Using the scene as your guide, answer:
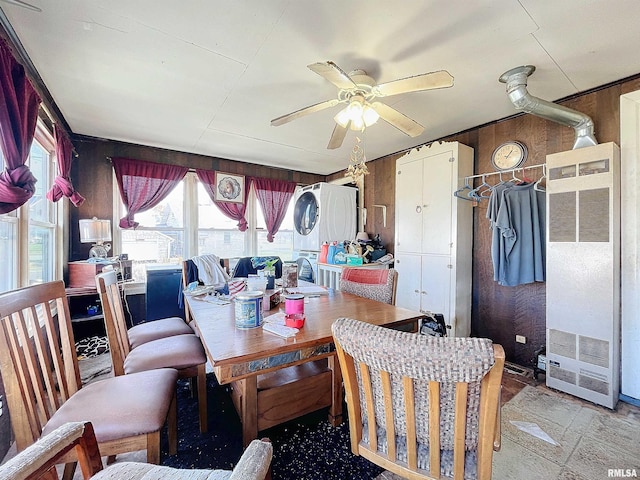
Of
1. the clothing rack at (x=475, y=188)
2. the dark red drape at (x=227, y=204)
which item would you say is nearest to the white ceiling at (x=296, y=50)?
the clothing rack at (x=475, y=188)

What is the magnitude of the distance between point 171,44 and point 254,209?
9.67ft

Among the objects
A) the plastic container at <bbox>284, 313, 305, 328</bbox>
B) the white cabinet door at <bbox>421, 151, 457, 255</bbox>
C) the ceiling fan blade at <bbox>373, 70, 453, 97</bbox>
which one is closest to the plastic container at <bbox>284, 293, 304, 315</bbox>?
the plastic container at <bbox>284, 313, 305, 328</bbox>

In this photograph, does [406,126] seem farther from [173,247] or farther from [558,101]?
[173,247]

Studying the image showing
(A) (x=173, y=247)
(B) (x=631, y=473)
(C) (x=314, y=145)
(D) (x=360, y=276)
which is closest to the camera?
(B) (x=631, y=473)

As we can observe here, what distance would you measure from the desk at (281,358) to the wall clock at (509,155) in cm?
213

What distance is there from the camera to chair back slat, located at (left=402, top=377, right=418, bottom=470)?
82cm

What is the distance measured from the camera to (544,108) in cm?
212

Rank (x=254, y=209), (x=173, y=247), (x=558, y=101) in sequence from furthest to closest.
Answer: (x=254, y=209) < (x=173, y=247) < (x=558, y=101)

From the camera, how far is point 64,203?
3.07 meters

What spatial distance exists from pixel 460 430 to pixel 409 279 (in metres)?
2.64

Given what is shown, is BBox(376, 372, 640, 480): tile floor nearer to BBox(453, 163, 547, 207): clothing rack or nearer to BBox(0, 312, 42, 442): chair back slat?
BBox(0, 312, 42, 442): chair back slat

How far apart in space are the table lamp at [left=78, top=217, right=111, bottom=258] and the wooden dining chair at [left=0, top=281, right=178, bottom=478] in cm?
216

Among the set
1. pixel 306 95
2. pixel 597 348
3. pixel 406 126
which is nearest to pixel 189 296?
pixel 306 95

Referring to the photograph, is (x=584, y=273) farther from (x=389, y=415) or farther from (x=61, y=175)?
(x=61, y=175)
